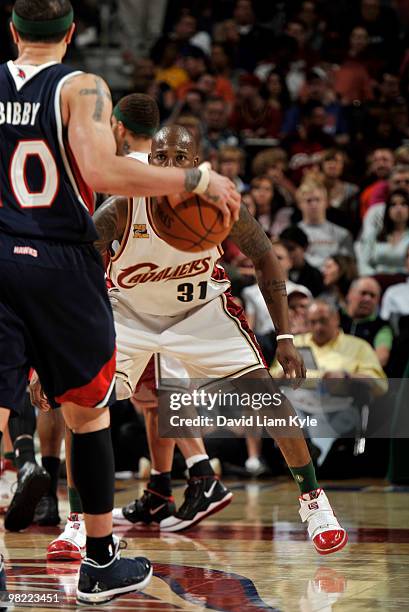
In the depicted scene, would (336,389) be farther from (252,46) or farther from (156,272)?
(252,46)

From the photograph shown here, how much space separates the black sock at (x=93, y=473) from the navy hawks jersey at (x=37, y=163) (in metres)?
0.72

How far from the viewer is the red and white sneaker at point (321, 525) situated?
4.64 metres

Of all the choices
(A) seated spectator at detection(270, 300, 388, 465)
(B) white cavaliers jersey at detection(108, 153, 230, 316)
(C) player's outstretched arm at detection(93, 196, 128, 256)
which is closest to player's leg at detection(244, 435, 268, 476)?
(A) seated spectator at detection(270, 300, 388, 465)

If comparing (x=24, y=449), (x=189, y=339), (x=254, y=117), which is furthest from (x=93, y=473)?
(x=254, y=117)

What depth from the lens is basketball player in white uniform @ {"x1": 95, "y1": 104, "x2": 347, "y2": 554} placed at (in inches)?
190

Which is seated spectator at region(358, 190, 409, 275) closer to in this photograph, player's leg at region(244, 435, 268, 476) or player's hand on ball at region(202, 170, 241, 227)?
player's leg at region(244, 435, 268, 476)

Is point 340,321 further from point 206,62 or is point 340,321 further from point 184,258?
point 206,62

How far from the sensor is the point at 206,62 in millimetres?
13828

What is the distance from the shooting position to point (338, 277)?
9.01 metres

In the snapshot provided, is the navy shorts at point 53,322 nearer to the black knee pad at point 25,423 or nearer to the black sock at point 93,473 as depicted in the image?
the black sock at point 93,473

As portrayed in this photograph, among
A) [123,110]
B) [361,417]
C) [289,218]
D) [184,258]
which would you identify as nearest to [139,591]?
[184,258]

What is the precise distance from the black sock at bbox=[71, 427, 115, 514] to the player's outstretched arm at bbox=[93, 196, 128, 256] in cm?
131

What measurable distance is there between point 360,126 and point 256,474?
5.31 meters

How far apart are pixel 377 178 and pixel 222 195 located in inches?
291
